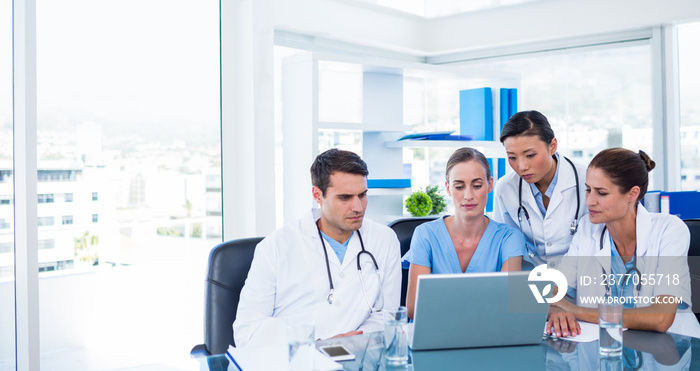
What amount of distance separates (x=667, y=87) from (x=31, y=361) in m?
4.02

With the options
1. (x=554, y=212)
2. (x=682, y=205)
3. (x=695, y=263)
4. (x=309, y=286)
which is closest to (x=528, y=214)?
(x=554, y=212)

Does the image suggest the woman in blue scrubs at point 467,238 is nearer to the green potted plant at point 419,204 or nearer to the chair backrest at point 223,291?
the chair backrest at point 223,291

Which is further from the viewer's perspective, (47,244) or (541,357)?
(47,244)

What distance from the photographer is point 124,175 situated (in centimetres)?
316

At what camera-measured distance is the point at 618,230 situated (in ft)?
6.95

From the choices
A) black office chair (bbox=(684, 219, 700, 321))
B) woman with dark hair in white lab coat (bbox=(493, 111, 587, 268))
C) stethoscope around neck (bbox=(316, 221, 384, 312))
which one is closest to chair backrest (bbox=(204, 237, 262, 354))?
stethoscope around neck (bbox=(316, 221, 384, 312))

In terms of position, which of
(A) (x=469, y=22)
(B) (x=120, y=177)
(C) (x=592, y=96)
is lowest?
(B) (x=120, y=177)

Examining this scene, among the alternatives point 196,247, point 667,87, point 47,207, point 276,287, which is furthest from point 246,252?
point 667,87

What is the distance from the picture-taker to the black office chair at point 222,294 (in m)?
2.01

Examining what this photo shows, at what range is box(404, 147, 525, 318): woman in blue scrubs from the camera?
2.17 m

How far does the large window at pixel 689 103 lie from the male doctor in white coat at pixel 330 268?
2793mm

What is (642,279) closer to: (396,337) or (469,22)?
(396,337)

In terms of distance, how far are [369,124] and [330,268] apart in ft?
5.02

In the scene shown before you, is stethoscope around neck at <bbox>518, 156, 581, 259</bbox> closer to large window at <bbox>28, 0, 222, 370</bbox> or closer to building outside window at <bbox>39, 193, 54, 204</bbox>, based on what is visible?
large window at <bbox>28, 0, 222, 370</bbox>
